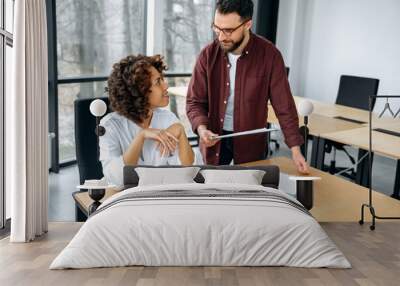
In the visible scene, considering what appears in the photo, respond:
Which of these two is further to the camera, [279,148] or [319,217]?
[279,148]

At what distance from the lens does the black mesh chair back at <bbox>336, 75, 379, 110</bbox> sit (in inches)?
176

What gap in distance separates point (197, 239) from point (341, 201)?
3.04 feet

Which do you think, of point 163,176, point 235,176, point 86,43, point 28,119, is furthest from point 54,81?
point 235,176

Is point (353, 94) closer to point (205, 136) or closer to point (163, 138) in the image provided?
point (205, 136)

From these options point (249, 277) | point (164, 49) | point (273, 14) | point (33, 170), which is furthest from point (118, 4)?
point (249, 277)

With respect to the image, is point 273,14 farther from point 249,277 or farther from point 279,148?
point 249,277

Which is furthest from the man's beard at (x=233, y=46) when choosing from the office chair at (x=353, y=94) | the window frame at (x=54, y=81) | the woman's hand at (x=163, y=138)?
the window frame at (x=54, y=81)

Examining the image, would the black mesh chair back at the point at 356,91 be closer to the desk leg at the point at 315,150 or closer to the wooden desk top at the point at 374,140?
the wooden desk top at the point at 374,140

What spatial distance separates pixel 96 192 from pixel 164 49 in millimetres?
3908

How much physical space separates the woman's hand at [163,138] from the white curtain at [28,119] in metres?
0.47

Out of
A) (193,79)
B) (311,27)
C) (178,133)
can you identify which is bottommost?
(178,133)

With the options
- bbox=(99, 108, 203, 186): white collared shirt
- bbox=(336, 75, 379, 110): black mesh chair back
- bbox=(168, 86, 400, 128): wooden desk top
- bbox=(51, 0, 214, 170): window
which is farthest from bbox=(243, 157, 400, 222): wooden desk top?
bbox=(51, 0, 214, 170): window

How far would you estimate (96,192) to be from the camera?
1.95m

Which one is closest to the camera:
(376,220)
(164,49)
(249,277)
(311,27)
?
(249,277)
